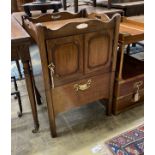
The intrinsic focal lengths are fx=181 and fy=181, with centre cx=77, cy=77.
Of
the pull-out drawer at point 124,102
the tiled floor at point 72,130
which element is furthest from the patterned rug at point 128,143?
the pull-out drawer at point 124,102

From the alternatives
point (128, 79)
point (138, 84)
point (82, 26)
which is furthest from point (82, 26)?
point (138, 84)

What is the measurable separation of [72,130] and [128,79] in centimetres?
64

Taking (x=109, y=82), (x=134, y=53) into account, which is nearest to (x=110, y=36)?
(x=109, y=82)

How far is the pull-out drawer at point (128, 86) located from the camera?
1.50 meters

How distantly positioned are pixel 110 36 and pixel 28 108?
3.48ft

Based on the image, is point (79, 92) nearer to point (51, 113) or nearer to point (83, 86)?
point (83, 86)

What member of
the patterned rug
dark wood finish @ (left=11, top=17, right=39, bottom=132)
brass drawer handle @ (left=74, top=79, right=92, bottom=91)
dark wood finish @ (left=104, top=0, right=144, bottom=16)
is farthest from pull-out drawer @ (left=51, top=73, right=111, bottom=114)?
dark wood finish @ (left=104, top=0, right=144, bottom=16)

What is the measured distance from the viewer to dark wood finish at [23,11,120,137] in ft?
3.60

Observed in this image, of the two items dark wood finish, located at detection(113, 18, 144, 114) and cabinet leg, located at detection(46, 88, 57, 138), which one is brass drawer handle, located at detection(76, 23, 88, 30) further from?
cabinet leg, located at detection(46, 88, 57, 138)

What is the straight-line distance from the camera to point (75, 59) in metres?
1.21

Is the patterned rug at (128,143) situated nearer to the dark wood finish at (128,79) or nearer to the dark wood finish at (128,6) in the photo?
the dark wood finish at (128,79)

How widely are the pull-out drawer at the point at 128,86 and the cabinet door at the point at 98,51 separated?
0.23m
